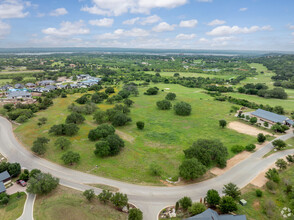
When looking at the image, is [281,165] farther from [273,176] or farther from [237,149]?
[237,149]

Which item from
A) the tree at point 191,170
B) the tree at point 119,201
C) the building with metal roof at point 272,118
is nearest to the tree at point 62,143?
the tree at point 119,201

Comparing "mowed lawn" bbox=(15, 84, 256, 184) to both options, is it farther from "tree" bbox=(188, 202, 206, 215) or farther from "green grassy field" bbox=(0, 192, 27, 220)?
"green grassy field" bbox=(0, 192, 27, 220)

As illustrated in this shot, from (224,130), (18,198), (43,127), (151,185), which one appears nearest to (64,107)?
(43,127)

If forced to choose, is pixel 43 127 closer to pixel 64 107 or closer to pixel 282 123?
pixel 64 107

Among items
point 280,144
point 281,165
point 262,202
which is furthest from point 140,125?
point 280,144

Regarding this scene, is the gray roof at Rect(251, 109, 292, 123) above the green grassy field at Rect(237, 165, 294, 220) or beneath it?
above

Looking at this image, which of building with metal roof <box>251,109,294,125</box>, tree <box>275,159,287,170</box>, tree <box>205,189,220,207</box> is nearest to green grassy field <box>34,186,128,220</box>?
tree <box>205,189,220,207</box>
